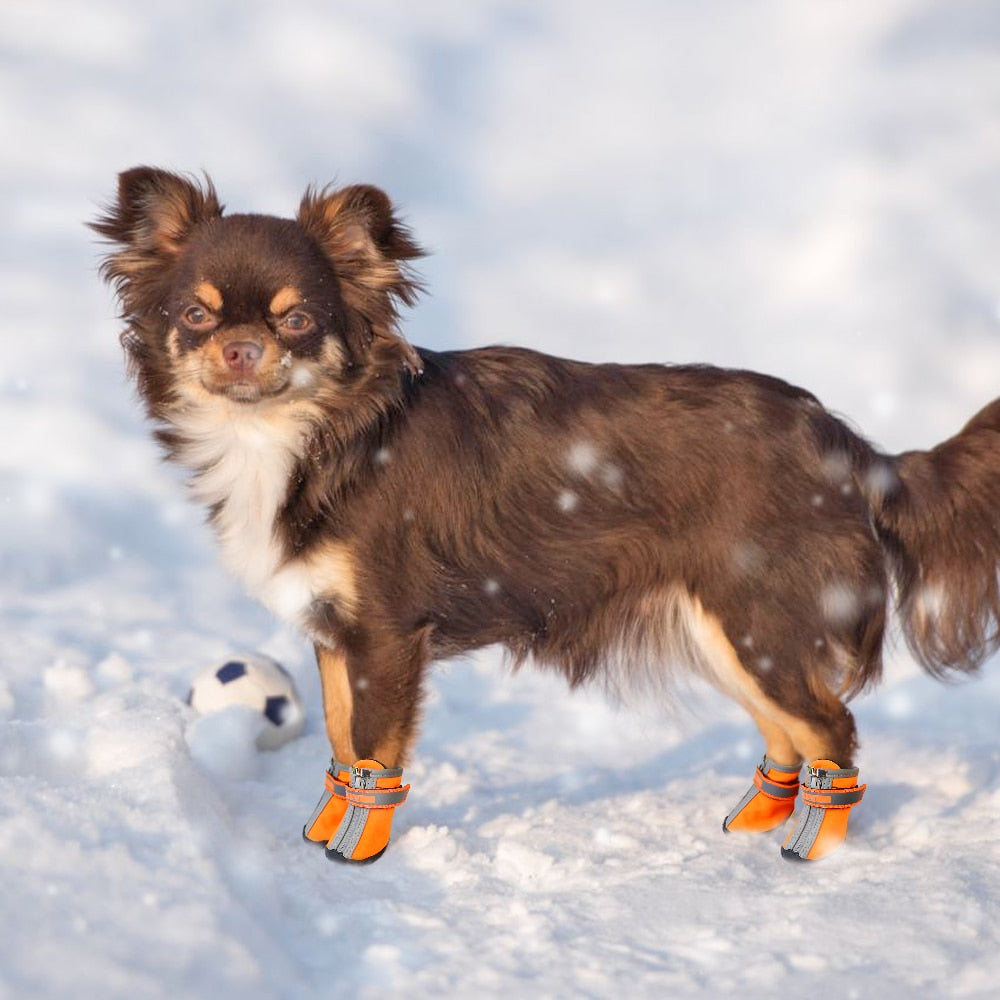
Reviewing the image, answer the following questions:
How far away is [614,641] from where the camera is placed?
13.5 feet

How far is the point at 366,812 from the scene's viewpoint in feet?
12.7

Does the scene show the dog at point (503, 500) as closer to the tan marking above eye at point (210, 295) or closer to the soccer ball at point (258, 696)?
the tan marking above eye at point (210, 295)

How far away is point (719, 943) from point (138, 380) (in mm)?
2465

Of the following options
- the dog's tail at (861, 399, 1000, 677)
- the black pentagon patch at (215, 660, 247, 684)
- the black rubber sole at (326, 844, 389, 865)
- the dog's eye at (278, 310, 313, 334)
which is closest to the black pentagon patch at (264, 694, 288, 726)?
the black pentagon patch at (215, 660, 247, 684)

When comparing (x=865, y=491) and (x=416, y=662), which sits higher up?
(x=865, y=491)

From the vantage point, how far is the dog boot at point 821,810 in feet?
13.0

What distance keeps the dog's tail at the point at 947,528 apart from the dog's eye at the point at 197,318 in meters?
2.18

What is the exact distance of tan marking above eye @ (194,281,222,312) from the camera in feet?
11.6

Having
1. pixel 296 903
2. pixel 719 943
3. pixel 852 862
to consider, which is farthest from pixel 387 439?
pixel 852 862

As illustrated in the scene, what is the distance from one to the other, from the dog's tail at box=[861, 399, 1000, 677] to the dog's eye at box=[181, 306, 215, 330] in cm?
218

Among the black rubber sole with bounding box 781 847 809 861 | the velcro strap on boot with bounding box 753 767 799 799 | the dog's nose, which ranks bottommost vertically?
the black rubber sole with bounding box 781 847 809 861

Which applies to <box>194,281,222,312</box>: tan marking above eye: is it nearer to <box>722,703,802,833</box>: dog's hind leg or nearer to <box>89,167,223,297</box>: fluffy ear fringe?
<box>89,167,223,297</box>: fluffy ear fringe

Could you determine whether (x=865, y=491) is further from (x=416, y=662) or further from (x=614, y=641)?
(x=416, y=662)

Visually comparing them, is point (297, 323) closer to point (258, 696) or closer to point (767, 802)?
point (258, 696)
